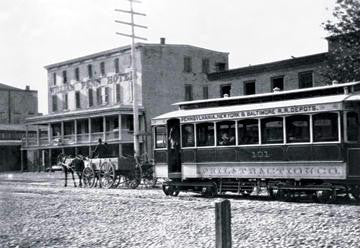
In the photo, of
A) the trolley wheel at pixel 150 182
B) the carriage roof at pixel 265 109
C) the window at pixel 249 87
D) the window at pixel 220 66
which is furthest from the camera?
the window at pixel 220 66

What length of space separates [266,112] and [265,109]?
0.09 meters

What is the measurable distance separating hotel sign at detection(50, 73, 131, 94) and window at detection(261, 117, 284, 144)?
31561mm

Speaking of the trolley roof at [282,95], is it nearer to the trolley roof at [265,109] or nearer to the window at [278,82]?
the trolley roof at [265,109]

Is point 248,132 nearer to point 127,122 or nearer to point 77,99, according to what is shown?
point 127,122

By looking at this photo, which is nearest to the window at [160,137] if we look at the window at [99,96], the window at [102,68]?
the window at [102,68]

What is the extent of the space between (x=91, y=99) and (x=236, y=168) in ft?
117

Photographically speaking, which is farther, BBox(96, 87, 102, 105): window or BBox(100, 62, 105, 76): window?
BBox(96, 87, 102, 105): window

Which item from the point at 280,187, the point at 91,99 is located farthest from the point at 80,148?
the point at 280,187

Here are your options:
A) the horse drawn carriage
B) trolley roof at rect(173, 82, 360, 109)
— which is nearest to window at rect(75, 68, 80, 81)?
the horse drawn carriage

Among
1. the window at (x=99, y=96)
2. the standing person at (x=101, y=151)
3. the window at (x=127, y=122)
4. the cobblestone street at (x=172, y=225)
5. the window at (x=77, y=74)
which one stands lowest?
the cobblestone street at (x=172, y=225)

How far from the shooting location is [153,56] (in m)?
46.6

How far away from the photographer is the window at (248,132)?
629 inches

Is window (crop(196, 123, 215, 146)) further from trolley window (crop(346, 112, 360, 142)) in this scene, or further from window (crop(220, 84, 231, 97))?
window (crop(220, 84, 231, 97))

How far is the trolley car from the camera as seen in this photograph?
14.1 meters
